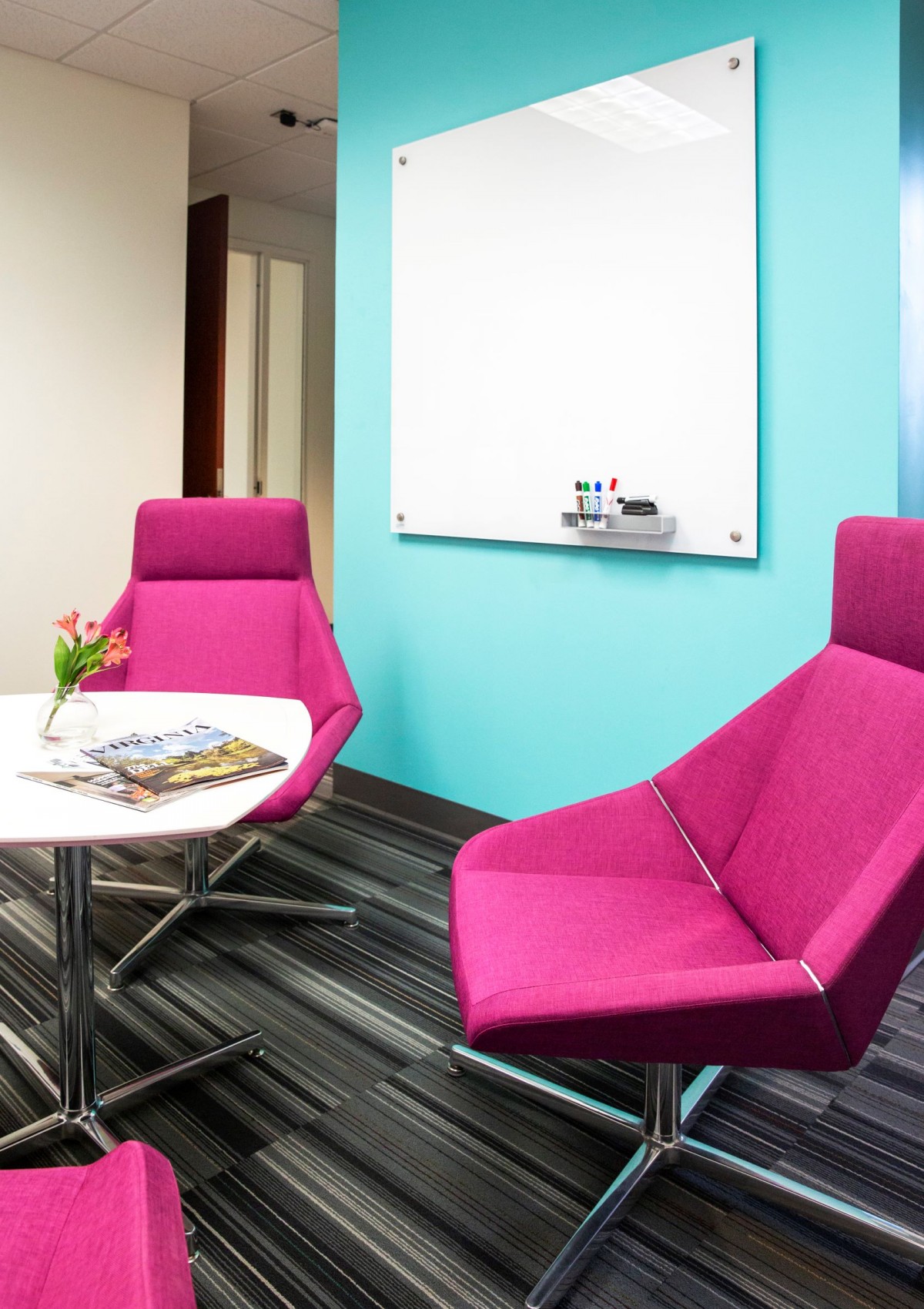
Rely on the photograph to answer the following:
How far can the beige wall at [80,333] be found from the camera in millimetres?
3768

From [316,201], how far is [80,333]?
228 cm

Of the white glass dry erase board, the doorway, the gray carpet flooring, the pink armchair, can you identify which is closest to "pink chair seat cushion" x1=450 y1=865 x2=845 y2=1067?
the gray carpet flooring

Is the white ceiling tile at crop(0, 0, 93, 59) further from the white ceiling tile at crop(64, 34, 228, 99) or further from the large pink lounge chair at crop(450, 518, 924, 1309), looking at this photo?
the large pink lounge chair at crop(450, 518, 924, 1309)

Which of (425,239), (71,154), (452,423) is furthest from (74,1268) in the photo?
(71,154)

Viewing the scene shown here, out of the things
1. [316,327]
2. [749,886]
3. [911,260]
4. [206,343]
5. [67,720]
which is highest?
[316,327]

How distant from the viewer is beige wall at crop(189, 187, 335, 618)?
18.7ft

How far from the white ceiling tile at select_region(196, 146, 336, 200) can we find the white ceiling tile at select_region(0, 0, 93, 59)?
4.21 feet

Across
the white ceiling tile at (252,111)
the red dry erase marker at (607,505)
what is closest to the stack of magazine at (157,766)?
the red dry erase marker at (607,505)

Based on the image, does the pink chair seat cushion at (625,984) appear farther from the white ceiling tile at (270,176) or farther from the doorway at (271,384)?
the doorway at (271,384)

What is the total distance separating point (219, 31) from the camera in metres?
3.46

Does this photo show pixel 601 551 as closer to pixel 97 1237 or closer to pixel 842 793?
pixel 842 793

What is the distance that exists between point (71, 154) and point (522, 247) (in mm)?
2156

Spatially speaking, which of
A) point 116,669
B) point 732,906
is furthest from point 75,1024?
point 116,669

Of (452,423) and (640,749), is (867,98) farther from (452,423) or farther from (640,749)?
(640,749)
